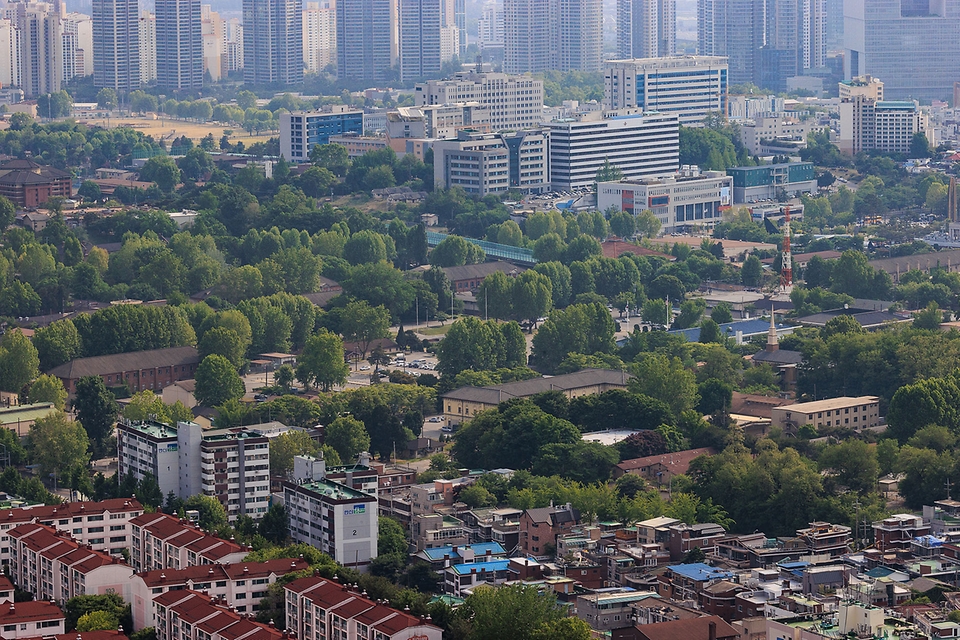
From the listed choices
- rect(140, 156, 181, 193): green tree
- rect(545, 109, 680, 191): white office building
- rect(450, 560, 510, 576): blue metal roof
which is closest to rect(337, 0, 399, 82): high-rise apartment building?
rect(140, 156, 181, 193): green tree

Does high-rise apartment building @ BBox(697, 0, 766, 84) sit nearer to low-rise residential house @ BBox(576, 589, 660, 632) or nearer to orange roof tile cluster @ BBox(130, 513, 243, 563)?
orange roof tile cluster @ BBox(130, 513, 243, 563)

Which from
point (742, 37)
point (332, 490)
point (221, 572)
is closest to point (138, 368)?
point (332, 490)

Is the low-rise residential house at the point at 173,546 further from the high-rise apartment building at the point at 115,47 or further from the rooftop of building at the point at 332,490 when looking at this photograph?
the high-rise apartment building at the point at 115,47

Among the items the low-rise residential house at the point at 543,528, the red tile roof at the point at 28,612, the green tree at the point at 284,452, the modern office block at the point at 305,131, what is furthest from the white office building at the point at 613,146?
the red tile roof at the point at 28,612

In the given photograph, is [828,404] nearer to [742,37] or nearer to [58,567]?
[58,567]

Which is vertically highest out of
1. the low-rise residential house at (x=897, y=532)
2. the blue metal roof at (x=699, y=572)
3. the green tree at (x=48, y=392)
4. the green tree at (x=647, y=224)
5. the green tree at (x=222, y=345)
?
the green tree at (x=647, y=224)

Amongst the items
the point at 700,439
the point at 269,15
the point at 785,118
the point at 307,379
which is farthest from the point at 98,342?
the point at 269,15

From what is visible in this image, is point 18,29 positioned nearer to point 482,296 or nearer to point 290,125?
point 290,125

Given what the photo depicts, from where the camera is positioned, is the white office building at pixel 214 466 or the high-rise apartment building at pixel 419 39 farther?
the high-rise apartment building at pixel 419 39
